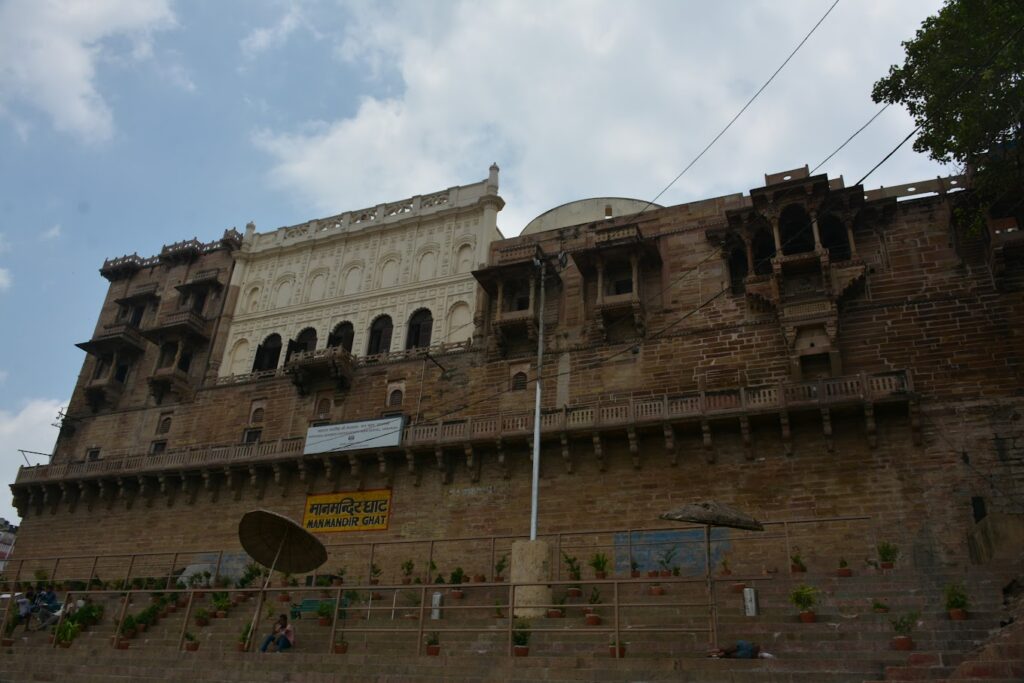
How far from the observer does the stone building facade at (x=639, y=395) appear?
762 inches

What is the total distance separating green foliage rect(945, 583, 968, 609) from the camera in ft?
36.4

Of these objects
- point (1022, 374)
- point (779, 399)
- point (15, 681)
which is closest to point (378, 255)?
point (779, 399)

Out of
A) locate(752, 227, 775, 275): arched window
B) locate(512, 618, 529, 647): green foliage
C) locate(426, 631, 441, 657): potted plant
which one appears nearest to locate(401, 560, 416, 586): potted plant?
locate(426, 631, 441, 657): potted plant

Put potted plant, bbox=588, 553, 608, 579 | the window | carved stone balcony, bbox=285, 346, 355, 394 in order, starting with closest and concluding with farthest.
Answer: potted plant, bbox=588, 553, 608, 579, carved stone balcony, bbox=285, 346, 355, 394, the window

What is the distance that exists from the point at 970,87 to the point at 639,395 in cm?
1134

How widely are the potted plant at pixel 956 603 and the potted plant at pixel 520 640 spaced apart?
603 cm

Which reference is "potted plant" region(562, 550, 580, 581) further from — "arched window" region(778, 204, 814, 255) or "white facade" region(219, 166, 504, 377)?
"arched window" region(778, 204, 814, 255)

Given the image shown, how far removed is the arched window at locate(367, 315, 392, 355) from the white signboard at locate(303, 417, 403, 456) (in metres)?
4.31

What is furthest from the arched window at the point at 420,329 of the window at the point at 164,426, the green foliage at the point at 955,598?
the green foliage at the point at 955,598

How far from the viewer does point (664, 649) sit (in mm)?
11633

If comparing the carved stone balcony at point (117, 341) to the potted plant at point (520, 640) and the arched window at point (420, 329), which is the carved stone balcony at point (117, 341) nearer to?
the arched window at point (420, 329)

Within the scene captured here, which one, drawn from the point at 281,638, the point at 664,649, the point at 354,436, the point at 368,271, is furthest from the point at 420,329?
the point at 664,649

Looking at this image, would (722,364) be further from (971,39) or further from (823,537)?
(971,39)

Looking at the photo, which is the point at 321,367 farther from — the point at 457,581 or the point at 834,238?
the point at 834,238
